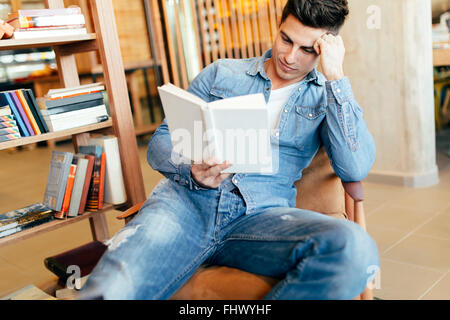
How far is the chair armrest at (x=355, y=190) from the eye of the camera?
1517 millimetres

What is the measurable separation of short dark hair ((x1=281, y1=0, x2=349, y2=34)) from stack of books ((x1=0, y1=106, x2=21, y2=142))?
3.84 ft

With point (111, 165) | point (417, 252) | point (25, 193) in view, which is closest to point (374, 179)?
point (417, 252)

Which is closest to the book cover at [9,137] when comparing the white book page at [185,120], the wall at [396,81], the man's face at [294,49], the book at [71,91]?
the book at [71,91]

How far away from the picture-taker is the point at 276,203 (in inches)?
61.2

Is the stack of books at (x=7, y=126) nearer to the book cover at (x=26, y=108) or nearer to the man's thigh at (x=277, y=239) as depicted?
the book cover at (x=26, y=108)

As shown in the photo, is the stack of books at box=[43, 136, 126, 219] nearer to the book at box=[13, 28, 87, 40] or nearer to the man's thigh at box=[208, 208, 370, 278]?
the book at box=[13, 28, 87, 40]

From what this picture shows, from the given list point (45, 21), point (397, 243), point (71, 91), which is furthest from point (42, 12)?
point (397, 243)

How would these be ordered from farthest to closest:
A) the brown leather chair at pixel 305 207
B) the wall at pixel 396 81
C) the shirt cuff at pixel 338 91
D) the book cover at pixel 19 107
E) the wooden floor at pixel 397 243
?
1. the wall at pixel 396 81
2. the wooden floor at pixel 397 243
3. the book cover at pixel 19 107
4. the shirt cuff at pixel 338 91
5. the brown leather chair at pixel 305 207

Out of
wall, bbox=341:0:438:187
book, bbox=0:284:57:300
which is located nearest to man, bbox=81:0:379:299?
book, bbox=0:284:57:300

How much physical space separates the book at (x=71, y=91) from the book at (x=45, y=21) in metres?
0.27

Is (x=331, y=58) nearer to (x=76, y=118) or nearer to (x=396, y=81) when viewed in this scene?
(x=76, y=118)

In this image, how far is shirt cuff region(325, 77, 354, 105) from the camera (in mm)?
1500

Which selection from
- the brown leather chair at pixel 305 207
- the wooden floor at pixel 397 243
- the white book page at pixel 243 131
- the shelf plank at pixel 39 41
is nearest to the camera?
the white book page at pixel 243 131
